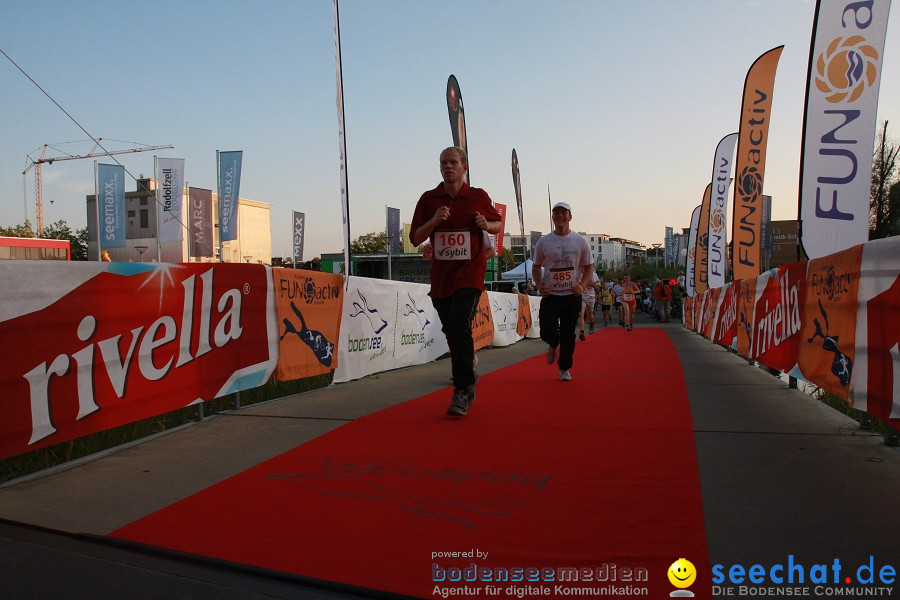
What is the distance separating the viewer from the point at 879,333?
3.98 m

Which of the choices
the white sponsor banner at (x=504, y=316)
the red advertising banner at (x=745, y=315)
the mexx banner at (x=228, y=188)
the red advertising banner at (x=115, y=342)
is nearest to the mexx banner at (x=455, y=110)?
the white sponsor banner at (x=504, y=316)

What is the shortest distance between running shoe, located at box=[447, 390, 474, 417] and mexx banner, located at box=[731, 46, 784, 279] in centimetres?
956

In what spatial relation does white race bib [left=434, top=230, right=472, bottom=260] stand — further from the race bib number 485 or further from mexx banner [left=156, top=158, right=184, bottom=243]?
mexx banner [left=156, top=158, right=184, bottom=243]

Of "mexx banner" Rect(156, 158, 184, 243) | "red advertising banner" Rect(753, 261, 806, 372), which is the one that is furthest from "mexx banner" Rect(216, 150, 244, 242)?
"red advertising banner" Rect(753, 261, 806, 372)

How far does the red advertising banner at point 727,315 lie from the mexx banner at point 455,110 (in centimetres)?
655

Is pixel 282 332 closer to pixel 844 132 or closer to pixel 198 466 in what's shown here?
pixel 198 466

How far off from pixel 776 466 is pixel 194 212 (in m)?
34.7

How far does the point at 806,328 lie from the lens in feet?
19.7

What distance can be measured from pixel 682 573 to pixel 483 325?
11.7 meters

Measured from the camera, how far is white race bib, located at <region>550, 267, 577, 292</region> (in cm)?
732

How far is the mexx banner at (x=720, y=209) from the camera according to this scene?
62.5 feet

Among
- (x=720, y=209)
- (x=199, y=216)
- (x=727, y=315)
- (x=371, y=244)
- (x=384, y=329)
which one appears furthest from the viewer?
(x=371, y=244)

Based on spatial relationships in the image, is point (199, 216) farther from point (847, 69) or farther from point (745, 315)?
point (847, 69)

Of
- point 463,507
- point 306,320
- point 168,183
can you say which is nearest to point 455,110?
point 306,320
